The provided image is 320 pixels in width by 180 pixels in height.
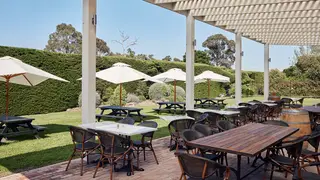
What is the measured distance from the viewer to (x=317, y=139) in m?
3.55

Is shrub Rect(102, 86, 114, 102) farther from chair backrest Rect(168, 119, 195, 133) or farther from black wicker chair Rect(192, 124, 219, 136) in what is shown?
black wicker chair Rect(192, 124, 219, 136)

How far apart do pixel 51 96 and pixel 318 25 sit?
36.2ft

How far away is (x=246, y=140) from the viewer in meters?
3.17

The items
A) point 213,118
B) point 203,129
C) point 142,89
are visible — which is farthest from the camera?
point 142,89

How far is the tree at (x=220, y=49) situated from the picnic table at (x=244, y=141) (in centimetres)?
3792

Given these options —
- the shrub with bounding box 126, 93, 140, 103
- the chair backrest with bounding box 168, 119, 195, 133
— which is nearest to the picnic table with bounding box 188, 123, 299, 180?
the chair backrest with bounding box 168, 119, 195, 133

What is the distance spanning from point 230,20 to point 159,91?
24.3 feet

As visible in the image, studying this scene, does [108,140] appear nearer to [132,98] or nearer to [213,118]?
[213,118]

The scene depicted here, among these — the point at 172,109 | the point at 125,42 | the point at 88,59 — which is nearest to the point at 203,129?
the point at 88,59

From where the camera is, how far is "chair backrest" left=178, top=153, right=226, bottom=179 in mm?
2455

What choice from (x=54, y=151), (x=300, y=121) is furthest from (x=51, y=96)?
(x=300, y=121)

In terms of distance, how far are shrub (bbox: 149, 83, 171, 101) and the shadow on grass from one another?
32.7ft

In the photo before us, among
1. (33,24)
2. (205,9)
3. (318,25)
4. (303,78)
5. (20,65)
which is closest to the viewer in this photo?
(20,65)

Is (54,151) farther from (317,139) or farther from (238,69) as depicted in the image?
(238,69)
